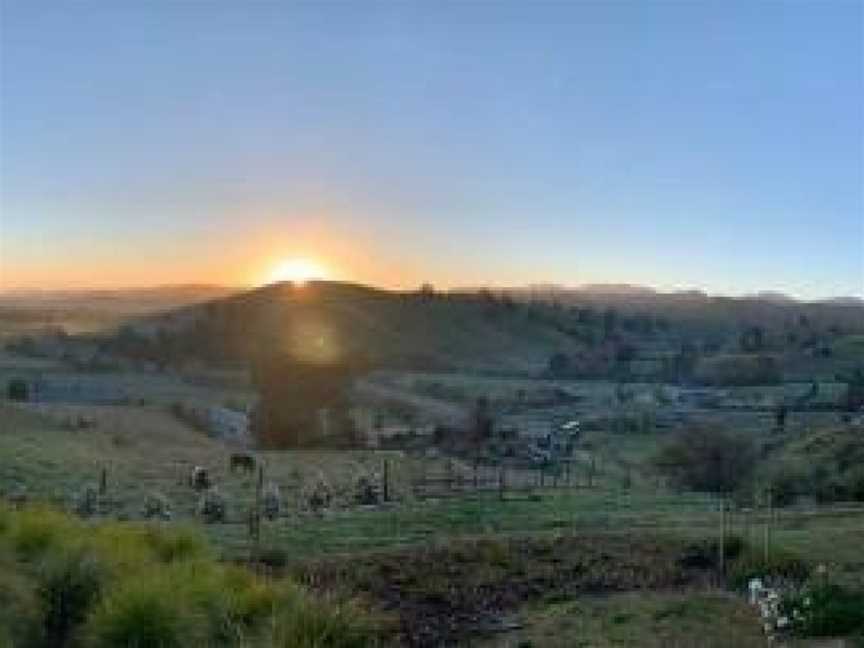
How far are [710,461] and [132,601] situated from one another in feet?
173

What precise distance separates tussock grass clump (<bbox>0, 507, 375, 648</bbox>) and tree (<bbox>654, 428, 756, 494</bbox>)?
151 ft

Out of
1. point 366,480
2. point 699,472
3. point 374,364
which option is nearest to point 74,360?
point 374,364

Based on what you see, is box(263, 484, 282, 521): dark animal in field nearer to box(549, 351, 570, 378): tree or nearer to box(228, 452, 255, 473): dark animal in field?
box(228, 452, 255, 473): dark animal in field

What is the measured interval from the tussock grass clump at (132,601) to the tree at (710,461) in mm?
45880

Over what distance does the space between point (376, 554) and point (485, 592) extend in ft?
10.3

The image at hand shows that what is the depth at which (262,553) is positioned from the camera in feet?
78.3

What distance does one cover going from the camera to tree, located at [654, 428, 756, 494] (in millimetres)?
61750

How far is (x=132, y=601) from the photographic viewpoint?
13086 mm

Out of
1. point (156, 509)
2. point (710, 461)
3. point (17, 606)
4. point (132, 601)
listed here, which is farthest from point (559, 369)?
point (132, 601)

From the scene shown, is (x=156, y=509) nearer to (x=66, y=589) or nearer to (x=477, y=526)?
(x=477, y=526)

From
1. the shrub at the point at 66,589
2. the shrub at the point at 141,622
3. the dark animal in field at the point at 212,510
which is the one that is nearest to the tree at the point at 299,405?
the dark animal in field at the point at 212,510

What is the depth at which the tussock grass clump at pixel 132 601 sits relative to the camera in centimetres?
1305

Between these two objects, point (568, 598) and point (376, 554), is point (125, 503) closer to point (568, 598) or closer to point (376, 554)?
point (376, 554)

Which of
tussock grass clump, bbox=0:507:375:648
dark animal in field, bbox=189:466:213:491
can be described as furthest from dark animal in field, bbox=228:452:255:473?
tussock grass clump, bbox=0:507:375:648
